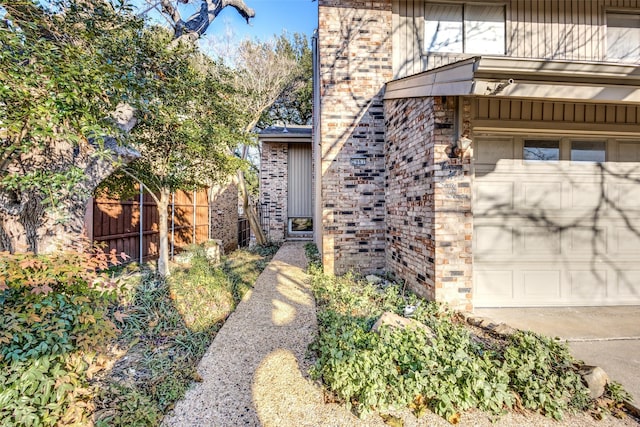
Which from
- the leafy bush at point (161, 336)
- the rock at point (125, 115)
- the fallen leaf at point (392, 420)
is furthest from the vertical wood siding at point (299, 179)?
the fallen leaf at point (392, 420)

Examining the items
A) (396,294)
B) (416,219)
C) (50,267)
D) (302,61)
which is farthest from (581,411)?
(302,61)

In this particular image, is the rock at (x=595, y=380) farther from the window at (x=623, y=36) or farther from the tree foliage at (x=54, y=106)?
the window at (x=623, y=36)

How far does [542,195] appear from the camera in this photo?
148 inches

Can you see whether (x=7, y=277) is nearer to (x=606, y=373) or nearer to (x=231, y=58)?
(x=606, y=373)

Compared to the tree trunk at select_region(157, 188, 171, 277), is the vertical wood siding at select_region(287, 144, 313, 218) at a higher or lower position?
higher

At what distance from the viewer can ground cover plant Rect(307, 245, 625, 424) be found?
1.95 m

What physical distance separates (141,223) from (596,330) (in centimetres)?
791

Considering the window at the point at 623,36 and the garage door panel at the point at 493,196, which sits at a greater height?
the window at the point at 623,36

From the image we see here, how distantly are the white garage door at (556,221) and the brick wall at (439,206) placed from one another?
19.6 inches

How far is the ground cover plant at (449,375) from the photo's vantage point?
1951 millimetres

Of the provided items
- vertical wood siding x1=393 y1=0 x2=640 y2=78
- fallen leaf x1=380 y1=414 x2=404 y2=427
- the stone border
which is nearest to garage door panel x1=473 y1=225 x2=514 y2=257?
the stone border

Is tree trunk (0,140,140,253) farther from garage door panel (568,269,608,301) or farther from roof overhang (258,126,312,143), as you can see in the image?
roof overhang (258,126,312,143)

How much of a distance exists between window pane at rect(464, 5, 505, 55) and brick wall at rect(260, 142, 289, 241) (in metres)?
7.16

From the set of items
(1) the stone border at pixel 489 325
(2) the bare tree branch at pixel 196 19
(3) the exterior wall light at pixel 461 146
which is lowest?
(1) the stone border at pixel 489 325
